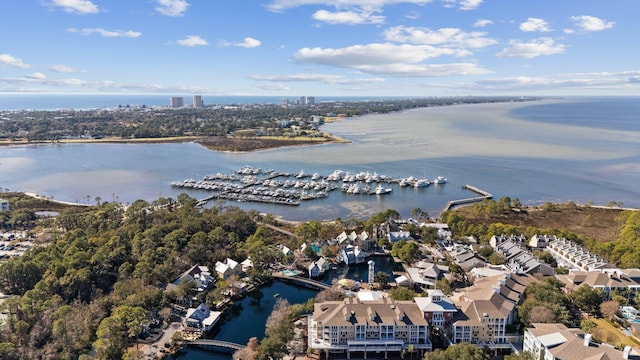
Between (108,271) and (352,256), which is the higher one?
(108,271)

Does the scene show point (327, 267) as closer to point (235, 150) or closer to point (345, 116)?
point (235, 150)

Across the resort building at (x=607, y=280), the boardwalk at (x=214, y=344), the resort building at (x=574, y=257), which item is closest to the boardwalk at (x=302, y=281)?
the boardwalk at (x=214, y=344)

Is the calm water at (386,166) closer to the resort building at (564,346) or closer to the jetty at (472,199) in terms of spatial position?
the jetty at (472,199)

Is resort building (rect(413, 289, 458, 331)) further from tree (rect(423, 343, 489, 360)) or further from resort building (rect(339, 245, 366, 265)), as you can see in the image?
resort building (rect(339, 245, 366, 265))

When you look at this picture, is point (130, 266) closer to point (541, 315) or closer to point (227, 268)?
point (227, 268)

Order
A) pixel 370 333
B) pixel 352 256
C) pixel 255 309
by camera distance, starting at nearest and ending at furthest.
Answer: pixel 370 333 → pixel 255 309 → pixel 352 256

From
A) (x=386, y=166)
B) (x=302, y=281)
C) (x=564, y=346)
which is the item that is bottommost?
(x=302, y=281)

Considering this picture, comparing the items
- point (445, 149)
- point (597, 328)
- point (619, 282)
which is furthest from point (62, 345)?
point (445, 149)

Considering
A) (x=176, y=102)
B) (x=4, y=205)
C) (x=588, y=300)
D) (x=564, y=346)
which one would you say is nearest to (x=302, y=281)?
(x=564, y=346)
